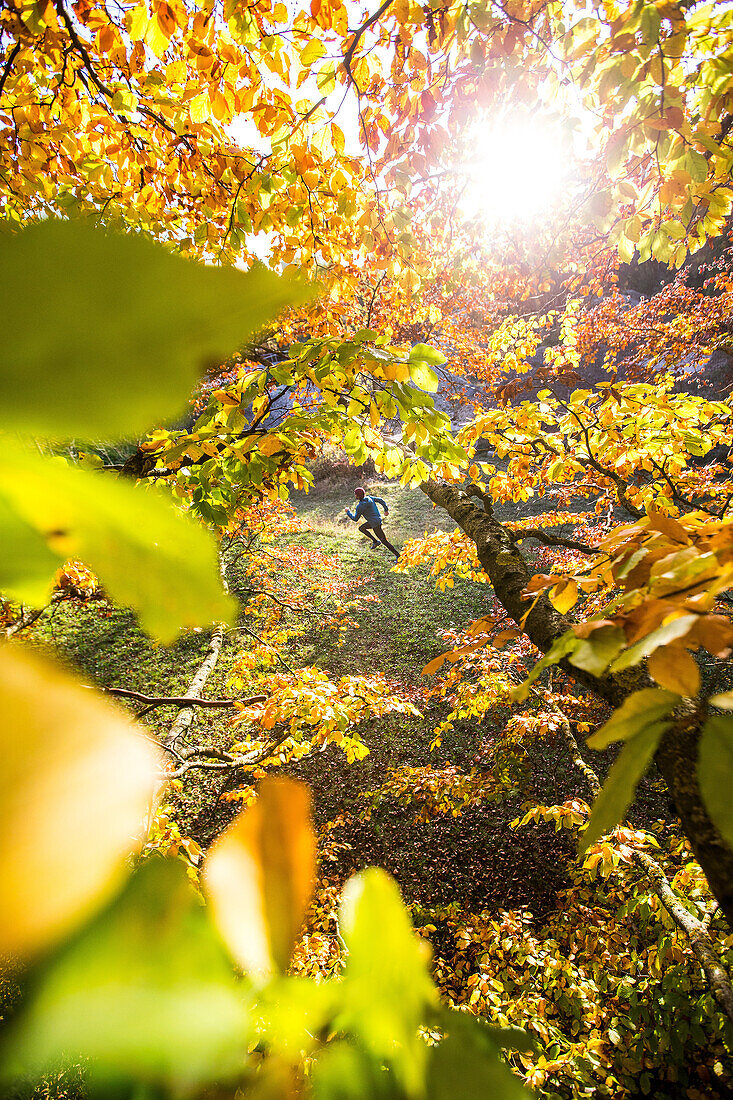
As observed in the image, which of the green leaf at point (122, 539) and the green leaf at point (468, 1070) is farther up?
the green leaf at point (122, 539)

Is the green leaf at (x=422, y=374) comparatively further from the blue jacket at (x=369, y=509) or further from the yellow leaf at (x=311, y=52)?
the blue jacket at (x=369, y=509)

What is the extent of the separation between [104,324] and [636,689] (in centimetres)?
96

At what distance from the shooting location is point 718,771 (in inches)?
8.7

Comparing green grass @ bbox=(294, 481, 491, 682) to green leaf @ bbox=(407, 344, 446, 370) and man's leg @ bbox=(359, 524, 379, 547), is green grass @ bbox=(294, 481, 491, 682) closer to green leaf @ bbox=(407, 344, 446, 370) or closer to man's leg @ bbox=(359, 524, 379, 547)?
man's leg @ bbox=(359, 524, 379, 547)

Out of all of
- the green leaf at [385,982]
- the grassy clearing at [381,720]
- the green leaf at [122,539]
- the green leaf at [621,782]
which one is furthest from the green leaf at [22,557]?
the grassy clearing at [381,720]

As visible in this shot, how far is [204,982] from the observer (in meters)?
0.12

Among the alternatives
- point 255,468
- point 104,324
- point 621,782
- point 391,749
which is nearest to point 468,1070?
point 621,782

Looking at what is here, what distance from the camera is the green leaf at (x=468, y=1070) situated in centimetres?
15

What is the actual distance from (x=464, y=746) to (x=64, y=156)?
485 centimetres

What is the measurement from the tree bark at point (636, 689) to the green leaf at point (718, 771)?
6.2 inches

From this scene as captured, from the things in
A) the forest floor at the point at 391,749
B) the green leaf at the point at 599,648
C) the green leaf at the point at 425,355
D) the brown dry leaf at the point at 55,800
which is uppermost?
the green leaf at the point at 425,355

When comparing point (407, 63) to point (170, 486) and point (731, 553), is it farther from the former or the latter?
point (731, 553)

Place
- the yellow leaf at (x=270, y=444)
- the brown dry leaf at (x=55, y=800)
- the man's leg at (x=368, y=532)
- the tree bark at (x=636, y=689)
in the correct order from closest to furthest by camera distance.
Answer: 1. the brown dry leaf at (x=55, y=800)
2. the tree bark at (x=636, y=689)
3. the yellow leaf at (x=270, y=444)
4. the man's leg at (x=368, y=532)

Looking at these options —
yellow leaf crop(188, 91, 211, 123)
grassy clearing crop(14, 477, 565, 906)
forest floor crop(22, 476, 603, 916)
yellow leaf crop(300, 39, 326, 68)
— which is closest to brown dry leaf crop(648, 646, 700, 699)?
forest floor crop(22, 476, 603, 916)
